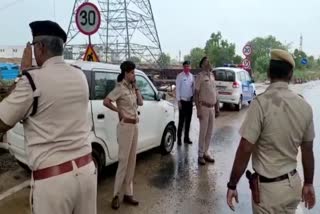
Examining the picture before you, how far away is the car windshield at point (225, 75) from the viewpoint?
1616 cm

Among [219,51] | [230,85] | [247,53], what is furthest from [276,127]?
[219,51]

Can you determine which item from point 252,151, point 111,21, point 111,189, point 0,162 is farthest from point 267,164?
point 111,21

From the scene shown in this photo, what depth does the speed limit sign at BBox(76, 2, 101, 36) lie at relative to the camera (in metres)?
7.48

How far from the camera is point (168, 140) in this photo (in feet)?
27.3

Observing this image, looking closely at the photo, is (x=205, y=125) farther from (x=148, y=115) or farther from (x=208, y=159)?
(x=148, y=115)

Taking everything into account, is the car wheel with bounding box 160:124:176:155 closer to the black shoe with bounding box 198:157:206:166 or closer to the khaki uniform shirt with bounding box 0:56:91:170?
the black shoe with bounding box 198:157:206:166

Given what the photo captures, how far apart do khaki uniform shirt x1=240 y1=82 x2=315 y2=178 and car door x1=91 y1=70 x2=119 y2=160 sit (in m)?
3.30

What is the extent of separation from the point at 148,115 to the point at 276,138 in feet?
14.9

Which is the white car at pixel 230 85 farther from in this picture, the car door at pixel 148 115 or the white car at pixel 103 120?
the white car at pixel 103 120

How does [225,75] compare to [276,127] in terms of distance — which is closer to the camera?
[276,127]

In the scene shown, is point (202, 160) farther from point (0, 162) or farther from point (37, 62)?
point (37, 62)

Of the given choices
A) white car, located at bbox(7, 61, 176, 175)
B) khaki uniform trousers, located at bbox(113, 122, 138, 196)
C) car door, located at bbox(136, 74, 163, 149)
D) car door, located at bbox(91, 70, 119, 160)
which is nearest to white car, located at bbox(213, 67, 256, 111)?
car door, located at bbox(136, 74, 163, 149)

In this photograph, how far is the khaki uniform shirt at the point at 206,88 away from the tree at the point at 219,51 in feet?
124

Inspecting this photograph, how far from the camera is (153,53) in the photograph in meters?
37.7
